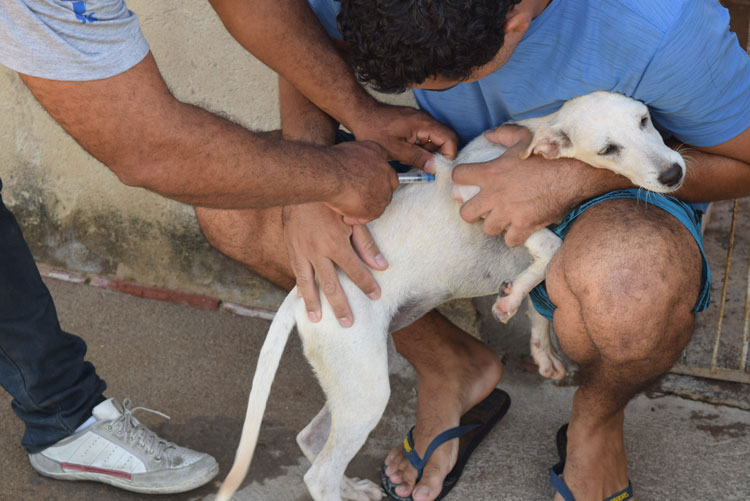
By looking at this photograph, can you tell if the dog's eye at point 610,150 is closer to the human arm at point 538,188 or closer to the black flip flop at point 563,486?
the human arm at point 538,188

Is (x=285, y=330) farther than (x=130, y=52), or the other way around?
(x=285, y=330)

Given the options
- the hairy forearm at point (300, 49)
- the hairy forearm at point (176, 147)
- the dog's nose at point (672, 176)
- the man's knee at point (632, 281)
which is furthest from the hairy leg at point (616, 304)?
the hairy forearm at point (300, 49)

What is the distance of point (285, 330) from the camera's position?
196 cm

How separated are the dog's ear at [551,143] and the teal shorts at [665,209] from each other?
169 millimetres

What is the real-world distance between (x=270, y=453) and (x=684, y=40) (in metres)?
1.63

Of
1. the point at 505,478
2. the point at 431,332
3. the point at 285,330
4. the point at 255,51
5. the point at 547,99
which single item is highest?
the point at 255,51

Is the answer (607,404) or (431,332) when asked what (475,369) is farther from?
(607,404)

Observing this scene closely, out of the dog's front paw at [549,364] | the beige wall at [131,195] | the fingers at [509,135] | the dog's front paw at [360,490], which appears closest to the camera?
the fingers at [509,135]

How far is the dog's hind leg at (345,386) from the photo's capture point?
1962 mm

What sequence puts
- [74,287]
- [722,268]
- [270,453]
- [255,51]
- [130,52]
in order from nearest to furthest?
[130,52], [255,51], [270,453], [722,268], [74,287]

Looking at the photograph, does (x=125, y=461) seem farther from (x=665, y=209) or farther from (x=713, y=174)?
(x=713, y=174)

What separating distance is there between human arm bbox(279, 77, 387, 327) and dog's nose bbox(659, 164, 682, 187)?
2.28 feet

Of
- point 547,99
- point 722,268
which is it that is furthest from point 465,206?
point 722,268

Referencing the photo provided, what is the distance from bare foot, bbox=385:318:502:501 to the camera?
7.39 ft
